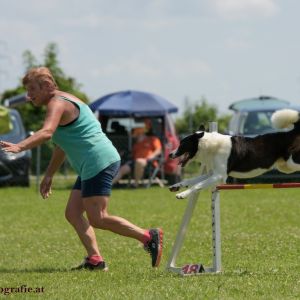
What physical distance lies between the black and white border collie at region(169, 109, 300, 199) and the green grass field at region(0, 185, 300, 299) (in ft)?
2.64

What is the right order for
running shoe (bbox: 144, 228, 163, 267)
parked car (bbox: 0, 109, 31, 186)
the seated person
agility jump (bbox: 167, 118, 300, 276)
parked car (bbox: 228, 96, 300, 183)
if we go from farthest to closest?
the seated person < parked car (bbox: 0, 109, 31, 186) < parked car (bbox: 228, 96, 300, 183) < running shoe (bbox: 144, 228, 163, 267) < agility jump (bbox: 167, 118, 300, 276)

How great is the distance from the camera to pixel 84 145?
703 centimetres

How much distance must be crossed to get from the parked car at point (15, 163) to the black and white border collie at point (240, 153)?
12.2 m

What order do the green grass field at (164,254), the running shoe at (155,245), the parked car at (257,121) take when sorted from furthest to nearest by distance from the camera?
1. the parked car at (257,121)
2. the running shoe at (155,245)
3. the green grass field at (164,254)

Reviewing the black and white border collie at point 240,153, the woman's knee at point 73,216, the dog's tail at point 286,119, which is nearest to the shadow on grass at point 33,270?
the woman's knee at point 73,216

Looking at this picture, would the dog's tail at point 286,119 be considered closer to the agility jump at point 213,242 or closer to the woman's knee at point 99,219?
the agility jump at point 213,242

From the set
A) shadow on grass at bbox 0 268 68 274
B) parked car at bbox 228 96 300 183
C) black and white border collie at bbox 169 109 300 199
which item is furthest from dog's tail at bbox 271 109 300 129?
parked car at bbox 228 96 300 183

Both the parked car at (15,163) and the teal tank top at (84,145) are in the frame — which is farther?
the parked car at (15,163)

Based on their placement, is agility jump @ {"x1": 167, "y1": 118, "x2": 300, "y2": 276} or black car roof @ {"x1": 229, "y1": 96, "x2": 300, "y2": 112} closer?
agility jump @ {"x1": 167, "y1": 118, "x2": 300, "y2": 276}

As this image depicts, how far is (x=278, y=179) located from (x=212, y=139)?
1151 cm

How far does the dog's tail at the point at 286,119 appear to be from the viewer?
23.2 ft

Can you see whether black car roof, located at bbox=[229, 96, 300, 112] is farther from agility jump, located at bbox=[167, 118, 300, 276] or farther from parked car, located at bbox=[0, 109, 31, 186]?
agility jump, located at bbox=[167, 118, 300, 276]

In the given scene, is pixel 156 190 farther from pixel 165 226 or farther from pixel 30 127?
pixel 30 127

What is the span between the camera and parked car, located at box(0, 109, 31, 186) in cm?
1889
